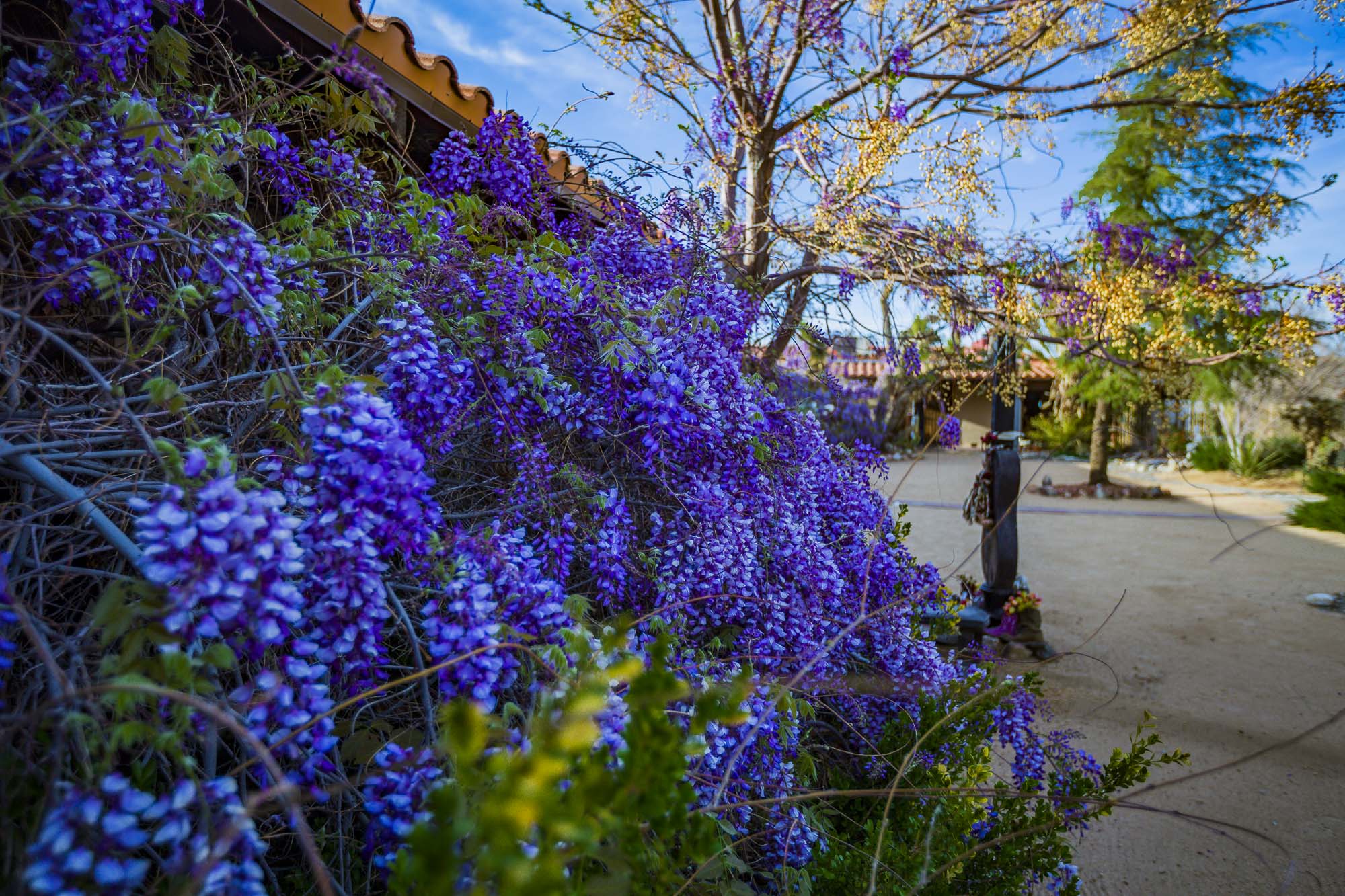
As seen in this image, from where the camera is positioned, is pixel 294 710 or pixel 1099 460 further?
pixel 1099 460

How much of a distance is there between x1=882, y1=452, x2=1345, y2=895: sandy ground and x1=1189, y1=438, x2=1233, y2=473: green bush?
18.9ft

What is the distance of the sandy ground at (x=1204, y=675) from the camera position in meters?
2.80

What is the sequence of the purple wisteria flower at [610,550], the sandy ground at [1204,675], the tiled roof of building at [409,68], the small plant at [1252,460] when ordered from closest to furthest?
the purple wisteria flower at [610,550]
the tiled roof of building at [409,68]
the sandy ground at [1204,675]
the small plant at [1252,460]

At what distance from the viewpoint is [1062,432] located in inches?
714

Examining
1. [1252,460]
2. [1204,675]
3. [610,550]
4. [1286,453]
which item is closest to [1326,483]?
[1252,460]

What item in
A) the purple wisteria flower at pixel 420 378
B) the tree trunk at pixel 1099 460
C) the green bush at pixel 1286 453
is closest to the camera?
the purple wisteria flower at pixel 420 378

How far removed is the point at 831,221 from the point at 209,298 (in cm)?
392

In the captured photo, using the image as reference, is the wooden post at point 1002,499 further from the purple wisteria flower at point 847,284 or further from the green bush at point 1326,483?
the green bush at point 1326,483

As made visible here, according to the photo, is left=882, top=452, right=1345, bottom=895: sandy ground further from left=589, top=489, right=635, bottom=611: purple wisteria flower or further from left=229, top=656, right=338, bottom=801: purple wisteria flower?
left=589, top=489, right=635, bottom=611: purple wisteria flower

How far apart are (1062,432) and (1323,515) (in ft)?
31.3

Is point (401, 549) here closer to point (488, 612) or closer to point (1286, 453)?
point (488, 612)

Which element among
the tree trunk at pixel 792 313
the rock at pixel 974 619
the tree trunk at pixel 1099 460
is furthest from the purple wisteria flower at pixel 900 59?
the tree trunk at pixel 1099 460

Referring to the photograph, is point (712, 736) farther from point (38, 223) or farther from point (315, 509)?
point (38, 223)

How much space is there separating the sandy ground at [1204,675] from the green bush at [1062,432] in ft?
24.1
